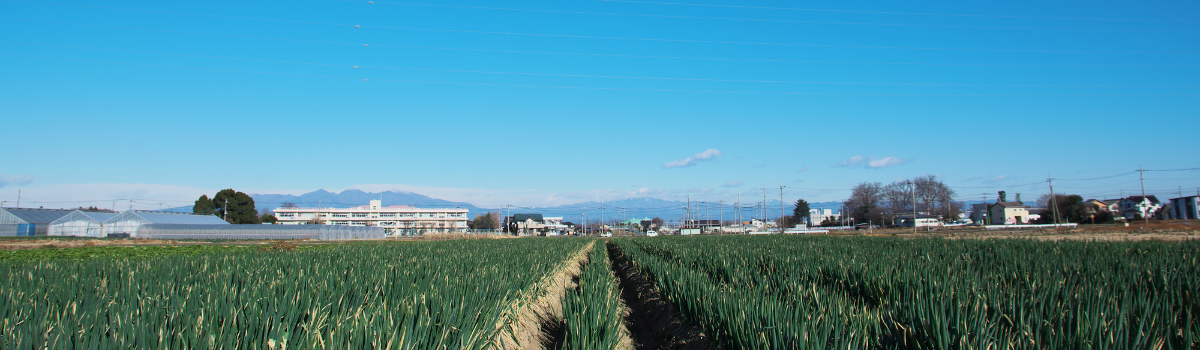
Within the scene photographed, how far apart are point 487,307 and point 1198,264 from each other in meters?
10.2

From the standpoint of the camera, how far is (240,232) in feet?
188

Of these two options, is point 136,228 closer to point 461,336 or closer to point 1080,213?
point 461,336

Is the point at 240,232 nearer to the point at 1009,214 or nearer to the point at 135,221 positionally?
the point at 135,221

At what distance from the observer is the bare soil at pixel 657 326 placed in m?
6.63

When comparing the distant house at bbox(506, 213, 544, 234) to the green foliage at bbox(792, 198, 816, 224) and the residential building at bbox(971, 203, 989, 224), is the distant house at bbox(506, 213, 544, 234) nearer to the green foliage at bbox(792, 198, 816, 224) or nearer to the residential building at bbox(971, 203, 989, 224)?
the green foliage at bbox(792, 198, 816, 224)

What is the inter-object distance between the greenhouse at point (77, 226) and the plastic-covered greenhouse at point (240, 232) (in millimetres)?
6960

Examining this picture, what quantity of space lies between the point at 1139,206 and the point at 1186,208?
18.4 feet

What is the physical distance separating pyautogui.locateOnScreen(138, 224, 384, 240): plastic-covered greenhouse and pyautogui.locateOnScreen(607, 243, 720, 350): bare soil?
5497 cm

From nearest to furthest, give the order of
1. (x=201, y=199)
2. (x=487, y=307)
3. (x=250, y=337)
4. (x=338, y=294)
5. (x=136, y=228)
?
(x=250, y=337) < (x=487, y=307) < (x=338, y=294) < (x=136, y=228) < (x=201, y=199)

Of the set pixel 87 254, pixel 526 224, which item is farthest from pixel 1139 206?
pixel 87 254

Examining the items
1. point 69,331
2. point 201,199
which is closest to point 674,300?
point 69,331

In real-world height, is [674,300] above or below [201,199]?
below

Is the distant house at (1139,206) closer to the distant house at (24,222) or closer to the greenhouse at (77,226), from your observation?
the greenhouse at (77,226)

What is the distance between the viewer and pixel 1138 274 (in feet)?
24.0
